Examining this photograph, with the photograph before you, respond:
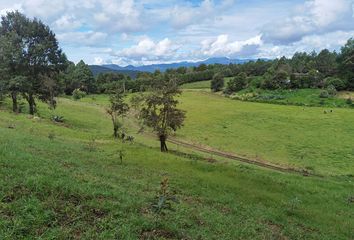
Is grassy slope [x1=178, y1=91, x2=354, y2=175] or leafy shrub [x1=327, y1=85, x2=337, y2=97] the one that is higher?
leafy shrub [x1=327, y1=85, x2=337, y2=97]

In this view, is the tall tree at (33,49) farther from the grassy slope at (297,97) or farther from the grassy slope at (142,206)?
the grassy slope at (297,97)

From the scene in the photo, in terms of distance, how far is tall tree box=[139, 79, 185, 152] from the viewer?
127 feet

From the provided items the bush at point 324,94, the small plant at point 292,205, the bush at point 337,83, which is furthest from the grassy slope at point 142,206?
the bush at point 337,83

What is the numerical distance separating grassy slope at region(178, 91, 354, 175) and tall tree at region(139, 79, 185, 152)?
11983 mm

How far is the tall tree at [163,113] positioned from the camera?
127ft

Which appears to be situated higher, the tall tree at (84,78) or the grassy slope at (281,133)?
the tall tree at (84,78)

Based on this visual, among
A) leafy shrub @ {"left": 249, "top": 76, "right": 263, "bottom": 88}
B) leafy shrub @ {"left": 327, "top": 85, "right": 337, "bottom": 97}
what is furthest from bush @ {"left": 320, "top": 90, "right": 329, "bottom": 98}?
leafy shrub @ {"left": 249, "top": 76, "right": 263, "bottom": 88}

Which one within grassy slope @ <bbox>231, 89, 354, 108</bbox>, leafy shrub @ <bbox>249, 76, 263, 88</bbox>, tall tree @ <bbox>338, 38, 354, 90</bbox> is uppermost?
tall tree @ <bbox>338, 38, 354, 90</bbox>

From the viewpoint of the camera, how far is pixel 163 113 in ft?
128

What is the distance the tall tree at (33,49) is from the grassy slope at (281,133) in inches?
945

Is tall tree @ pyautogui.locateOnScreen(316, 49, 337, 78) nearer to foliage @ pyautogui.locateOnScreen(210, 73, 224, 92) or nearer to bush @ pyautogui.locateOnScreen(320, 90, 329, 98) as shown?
bush @ pyautogui.locateOnScreen(320, 90, 329, 98)

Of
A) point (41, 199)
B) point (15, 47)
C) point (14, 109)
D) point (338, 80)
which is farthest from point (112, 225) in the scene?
point (338, 80)

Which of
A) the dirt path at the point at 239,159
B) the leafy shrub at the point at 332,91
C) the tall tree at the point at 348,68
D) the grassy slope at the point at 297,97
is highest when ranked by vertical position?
the tall tree at the point at 348,68

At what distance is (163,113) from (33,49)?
2299 cm
